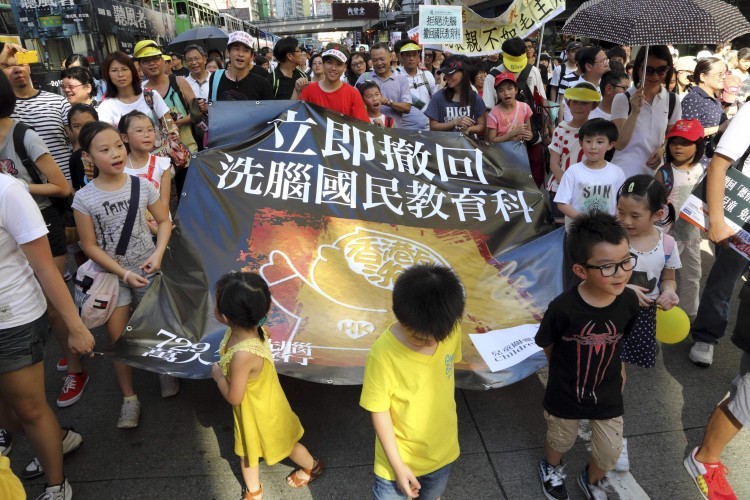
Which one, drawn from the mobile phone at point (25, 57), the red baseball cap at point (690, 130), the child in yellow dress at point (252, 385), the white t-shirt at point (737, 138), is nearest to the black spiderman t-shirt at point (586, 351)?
the white t-shirt at point (737, 138)

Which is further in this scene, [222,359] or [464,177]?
[464,177]

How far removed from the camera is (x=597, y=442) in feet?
7.38

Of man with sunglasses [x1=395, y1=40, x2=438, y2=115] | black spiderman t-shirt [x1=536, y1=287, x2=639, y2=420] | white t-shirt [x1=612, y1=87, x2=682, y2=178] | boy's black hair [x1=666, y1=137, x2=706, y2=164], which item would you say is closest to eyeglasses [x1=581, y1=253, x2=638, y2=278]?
black spiderman t-shirt [x1=536, y1=287, x2=639, y2=420]

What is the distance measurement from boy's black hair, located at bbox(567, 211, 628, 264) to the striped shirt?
11.0 ft

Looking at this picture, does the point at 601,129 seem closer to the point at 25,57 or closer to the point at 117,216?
the point at 117,216

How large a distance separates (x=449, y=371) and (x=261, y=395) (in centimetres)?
80

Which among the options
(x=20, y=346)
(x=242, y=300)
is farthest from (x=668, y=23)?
(x=20, y=346)

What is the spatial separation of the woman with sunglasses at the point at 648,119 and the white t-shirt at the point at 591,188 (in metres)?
0.45

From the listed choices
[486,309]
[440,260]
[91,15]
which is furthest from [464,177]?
[91,15]

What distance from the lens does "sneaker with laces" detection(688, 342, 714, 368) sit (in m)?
3.33

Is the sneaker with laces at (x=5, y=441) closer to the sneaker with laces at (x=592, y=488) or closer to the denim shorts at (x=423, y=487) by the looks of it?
the denim shorts at (x=423, y=487)

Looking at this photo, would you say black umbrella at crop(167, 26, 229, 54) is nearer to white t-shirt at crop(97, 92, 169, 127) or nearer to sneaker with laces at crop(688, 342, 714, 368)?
white t-shirt at crop(97, 92, 169, 127)

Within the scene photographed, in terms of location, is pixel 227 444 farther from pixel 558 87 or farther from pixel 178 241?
pixel 558 87

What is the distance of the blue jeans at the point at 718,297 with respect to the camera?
3.31 meters
